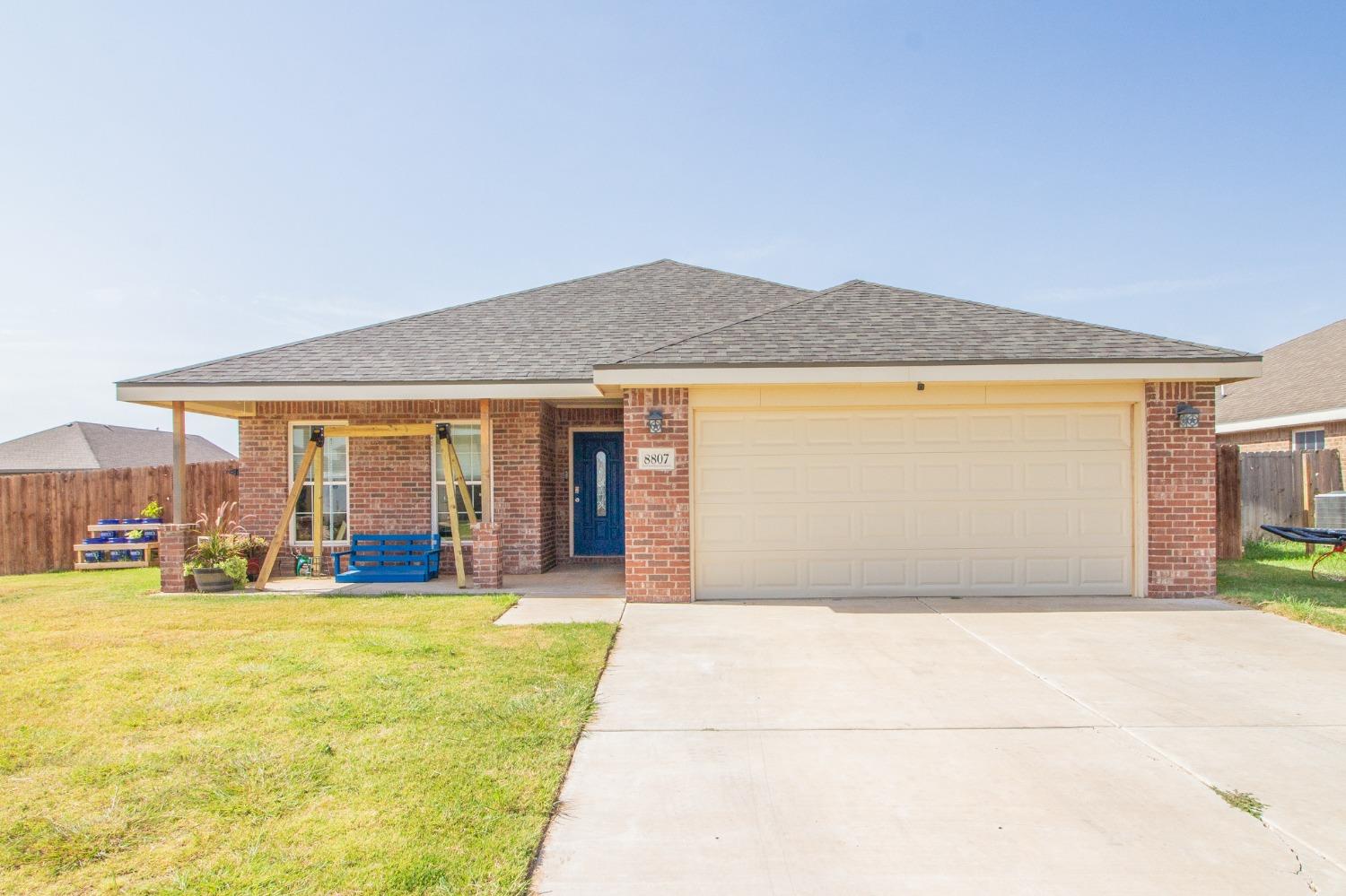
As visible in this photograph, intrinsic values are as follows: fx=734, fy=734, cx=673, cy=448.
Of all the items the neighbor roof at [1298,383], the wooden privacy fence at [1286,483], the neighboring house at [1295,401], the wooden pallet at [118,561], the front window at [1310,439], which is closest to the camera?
the wooden pallet at [118,561]

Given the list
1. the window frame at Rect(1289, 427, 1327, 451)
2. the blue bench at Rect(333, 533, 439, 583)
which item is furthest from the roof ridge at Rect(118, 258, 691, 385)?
the window frame at Rect(1289, 427, 1327, 451)

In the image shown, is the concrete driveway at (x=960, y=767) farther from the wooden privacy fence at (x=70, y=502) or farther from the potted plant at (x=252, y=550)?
the wooden privacy fence at (x=70, y=502)

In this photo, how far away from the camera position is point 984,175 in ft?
45.1

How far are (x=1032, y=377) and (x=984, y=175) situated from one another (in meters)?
6.93

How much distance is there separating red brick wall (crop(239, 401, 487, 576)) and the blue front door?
2.03 m

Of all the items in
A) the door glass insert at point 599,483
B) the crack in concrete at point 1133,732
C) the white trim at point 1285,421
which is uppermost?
the white trim at point 1285,421

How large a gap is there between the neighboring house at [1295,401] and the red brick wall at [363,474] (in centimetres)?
1756

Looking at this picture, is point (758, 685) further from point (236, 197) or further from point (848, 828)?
point (236, 197)

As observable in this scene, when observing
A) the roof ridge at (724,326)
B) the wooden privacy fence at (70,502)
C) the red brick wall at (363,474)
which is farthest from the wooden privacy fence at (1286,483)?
the wooden privacy fence at (70,502)

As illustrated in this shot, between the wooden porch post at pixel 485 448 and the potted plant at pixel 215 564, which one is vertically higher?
the wooden porch post at pixel 485 448

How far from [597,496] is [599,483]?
0.23m

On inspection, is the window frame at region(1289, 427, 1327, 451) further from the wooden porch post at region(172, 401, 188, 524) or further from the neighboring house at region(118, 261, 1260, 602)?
the wooden porch post at region(172, 401, 188, 524)

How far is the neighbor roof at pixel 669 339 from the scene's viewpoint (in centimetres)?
874

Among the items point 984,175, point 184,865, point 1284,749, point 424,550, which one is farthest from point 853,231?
point 184,865
